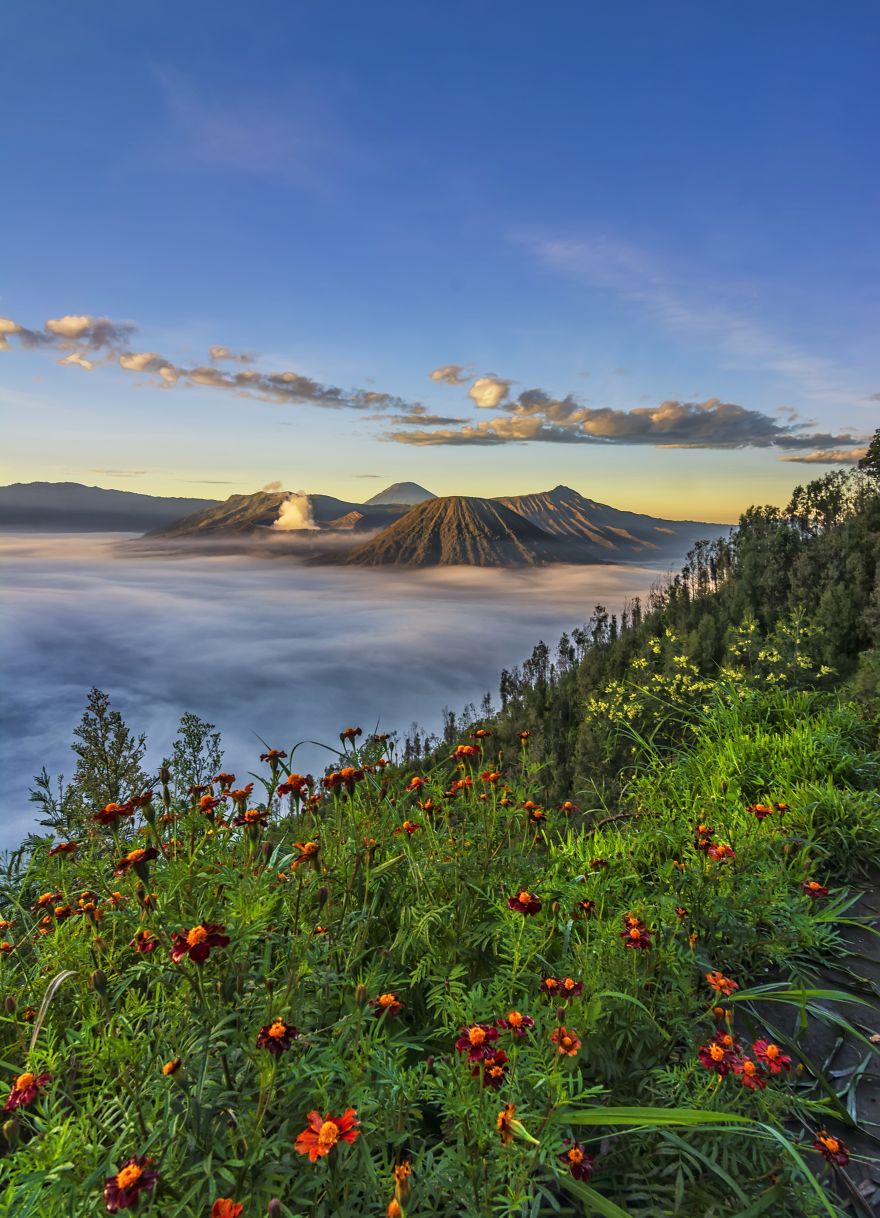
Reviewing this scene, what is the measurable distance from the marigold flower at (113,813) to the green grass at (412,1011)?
127 mm

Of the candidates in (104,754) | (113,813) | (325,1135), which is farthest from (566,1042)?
(104,754)

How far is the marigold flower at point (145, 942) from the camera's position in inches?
65.4

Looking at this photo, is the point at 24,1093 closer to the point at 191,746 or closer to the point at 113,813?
the point at 113,813

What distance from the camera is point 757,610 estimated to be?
41.6 m

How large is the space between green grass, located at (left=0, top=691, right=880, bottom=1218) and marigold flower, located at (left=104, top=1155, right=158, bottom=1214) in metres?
0.15

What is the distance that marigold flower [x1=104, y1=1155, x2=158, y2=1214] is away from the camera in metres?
1.05

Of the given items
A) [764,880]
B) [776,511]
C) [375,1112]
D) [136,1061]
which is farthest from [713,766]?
[776,511]

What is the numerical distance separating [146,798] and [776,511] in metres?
76.5

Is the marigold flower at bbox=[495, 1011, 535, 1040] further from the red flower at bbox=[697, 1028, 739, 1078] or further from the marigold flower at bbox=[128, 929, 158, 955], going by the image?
the marigold flower at bbox=[128, 929, 158, 955]

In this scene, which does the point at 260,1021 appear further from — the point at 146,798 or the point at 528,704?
the point at 528,704

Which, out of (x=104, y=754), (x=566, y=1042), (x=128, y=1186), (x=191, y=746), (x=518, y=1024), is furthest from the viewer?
(x=104, y=754)

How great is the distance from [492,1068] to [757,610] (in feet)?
149

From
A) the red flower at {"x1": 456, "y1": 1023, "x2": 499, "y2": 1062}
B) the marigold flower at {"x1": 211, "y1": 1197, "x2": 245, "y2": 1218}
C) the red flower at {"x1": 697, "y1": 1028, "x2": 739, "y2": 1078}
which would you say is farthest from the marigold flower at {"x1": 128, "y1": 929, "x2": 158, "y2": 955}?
the red flower at {"x1": 697, "y1": 1028, "x2": 739, "y2": 1078}

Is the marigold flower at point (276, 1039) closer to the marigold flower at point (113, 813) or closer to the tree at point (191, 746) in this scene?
the marigold flower at point (113, 813)
